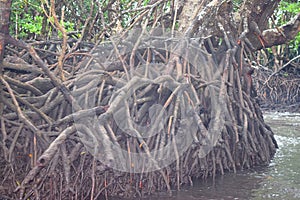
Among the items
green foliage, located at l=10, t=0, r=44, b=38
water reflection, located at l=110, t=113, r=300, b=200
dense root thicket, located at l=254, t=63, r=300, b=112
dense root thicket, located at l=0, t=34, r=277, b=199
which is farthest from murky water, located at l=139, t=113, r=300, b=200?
dense root thicket, located at l=254, t=63, r=300, b=112

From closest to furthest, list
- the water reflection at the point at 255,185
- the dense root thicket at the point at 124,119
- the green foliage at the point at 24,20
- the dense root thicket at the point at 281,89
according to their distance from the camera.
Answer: the dense root thicket at the point at 124,119, the water reflection at the point at 255,185, the green foliage at the point at 24,20, the dense root thicket at the point at 281,89

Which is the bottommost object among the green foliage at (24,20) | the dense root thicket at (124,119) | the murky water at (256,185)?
the murky water at (256,185)

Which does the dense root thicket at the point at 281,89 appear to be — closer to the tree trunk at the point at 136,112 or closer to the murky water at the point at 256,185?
the murky water at the point at 256,185

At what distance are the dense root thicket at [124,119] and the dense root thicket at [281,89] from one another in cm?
1050

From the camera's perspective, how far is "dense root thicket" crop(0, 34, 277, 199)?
14.0 feet

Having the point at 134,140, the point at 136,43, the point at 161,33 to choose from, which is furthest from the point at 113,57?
the point at 134,140

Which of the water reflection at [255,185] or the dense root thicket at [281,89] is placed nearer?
the water reflection at [255,185]

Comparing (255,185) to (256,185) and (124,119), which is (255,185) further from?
(124,119)

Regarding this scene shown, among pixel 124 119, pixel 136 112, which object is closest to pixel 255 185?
pixel 136 112

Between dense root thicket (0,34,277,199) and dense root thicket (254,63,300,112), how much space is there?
34.5ft

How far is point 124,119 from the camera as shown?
463 cm

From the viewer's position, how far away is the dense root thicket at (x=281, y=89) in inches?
642

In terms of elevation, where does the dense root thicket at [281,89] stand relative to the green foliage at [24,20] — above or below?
below

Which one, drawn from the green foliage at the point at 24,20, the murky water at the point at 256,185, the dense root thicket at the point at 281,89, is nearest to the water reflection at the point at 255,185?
the murky water at the point at 256,185
